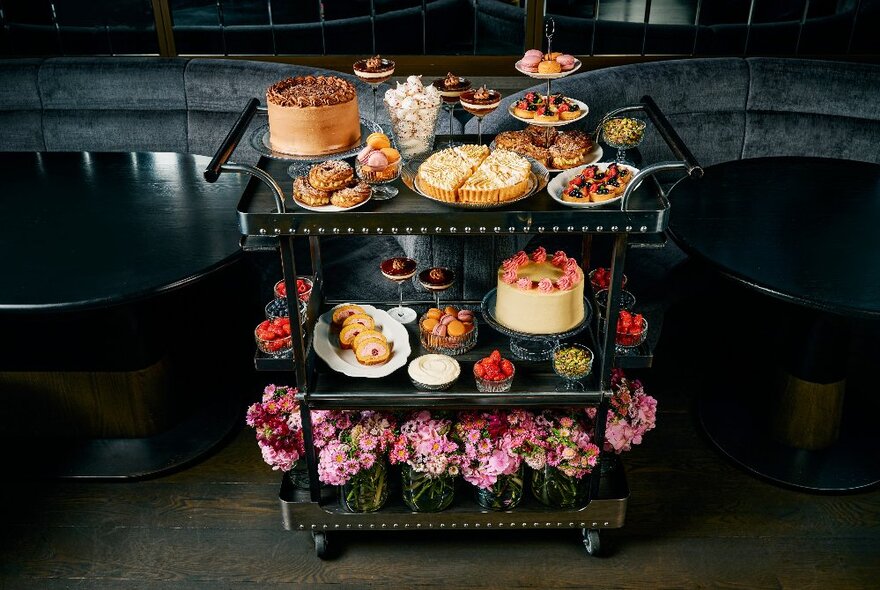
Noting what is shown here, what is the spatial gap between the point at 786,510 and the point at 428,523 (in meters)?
1.13

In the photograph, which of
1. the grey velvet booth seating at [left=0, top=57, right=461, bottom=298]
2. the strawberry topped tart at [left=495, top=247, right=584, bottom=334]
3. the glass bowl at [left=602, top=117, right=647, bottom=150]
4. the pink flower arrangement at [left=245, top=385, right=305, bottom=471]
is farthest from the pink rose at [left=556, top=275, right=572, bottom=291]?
the grey velvet booth seating at [left=0, top=57, right=461, bottom=298]

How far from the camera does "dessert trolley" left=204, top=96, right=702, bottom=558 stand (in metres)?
1.69

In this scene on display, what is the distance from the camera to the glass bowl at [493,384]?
6.59 feet

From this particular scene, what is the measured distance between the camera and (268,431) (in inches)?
87.7

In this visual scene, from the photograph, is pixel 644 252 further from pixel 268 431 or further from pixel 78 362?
pixel 78 362

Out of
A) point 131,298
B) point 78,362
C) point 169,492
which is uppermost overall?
point 131,298

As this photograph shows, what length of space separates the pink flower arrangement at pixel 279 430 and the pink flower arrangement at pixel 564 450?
0.64 metres

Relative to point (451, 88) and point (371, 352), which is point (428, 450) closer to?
point (371, 352)

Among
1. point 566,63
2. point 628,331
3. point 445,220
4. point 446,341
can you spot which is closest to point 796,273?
point 628,331

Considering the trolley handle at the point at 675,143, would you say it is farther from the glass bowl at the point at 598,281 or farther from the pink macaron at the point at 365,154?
the pink macaron at the point at 365,154

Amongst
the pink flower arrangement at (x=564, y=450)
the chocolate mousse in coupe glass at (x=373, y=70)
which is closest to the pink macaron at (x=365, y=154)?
the chocolate mousse in coupe glass at (x=373, y=70)

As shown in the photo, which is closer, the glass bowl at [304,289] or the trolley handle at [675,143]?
the trolley handle at [675,143]

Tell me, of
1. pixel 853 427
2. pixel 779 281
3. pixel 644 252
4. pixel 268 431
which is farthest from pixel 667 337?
pixel 268 431

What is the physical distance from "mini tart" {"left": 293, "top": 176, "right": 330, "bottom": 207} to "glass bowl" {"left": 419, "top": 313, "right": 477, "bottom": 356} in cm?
55
